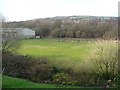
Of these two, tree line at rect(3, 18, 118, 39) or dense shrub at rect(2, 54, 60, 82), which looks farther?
tree line at rect(3, 18, 118, 39)

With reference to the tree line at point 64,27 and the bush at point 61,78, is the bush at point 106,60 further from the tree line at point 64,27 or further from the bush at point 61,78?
the tree line at point 64,27

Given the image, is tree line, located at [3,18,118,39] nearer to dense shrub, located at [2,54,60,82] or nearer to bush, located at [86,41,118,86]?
dense shrub, located at [2,54,60,82]

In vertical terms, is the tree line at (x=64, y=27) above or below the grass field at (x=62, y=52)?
above

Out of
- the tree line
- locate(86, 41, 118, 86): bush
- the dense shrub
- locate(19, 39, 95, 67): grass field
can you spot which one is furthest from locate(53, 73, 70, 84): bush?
Result: the tree line

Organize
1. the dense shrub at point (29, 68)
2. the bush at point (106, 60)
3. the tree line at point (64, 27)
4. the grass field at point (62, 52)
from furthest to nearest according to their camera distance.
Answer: the tree line at point (64, 27)
the grass field at point (62, 52)
the dense shrub at point (29, 68)
the bush at point (106, 60)

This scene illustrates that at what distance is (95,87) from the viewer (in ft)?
45.2

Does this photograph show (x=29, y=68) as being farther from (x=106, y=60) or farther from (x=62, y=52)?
(x=62, y=52)

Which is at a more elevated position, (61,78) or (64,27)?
(64,27)

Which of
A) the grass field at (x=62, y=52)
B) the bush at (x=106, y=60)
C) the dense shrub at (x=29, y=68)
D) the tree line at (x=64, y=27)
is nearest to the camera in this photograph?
the bush at (x=106, y=60)

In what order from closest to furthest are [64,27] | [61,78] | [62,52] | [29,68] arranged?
[61,78] < [29,68] < [62,52] < [64,27]

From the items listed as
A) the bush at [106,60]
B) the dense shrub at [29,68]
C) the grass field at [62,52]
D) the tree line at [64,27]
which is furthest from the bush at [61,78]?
the tree line at [64,27]

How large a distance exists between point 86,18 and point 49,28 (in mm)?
9339

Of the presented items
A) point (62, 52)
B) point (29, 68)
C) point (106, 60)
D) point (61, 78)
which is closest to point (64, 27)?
point (62, 52)

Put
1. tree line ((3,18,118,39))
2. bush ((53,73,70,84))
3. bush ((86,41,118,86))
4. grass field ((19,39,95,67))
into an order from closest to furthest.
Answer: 1. bush ((53,73,70,84))
2. bush ((86,41,118,86))
3. grass field ((19,39,95,67))
4. tree line ((3,18,118,39))
